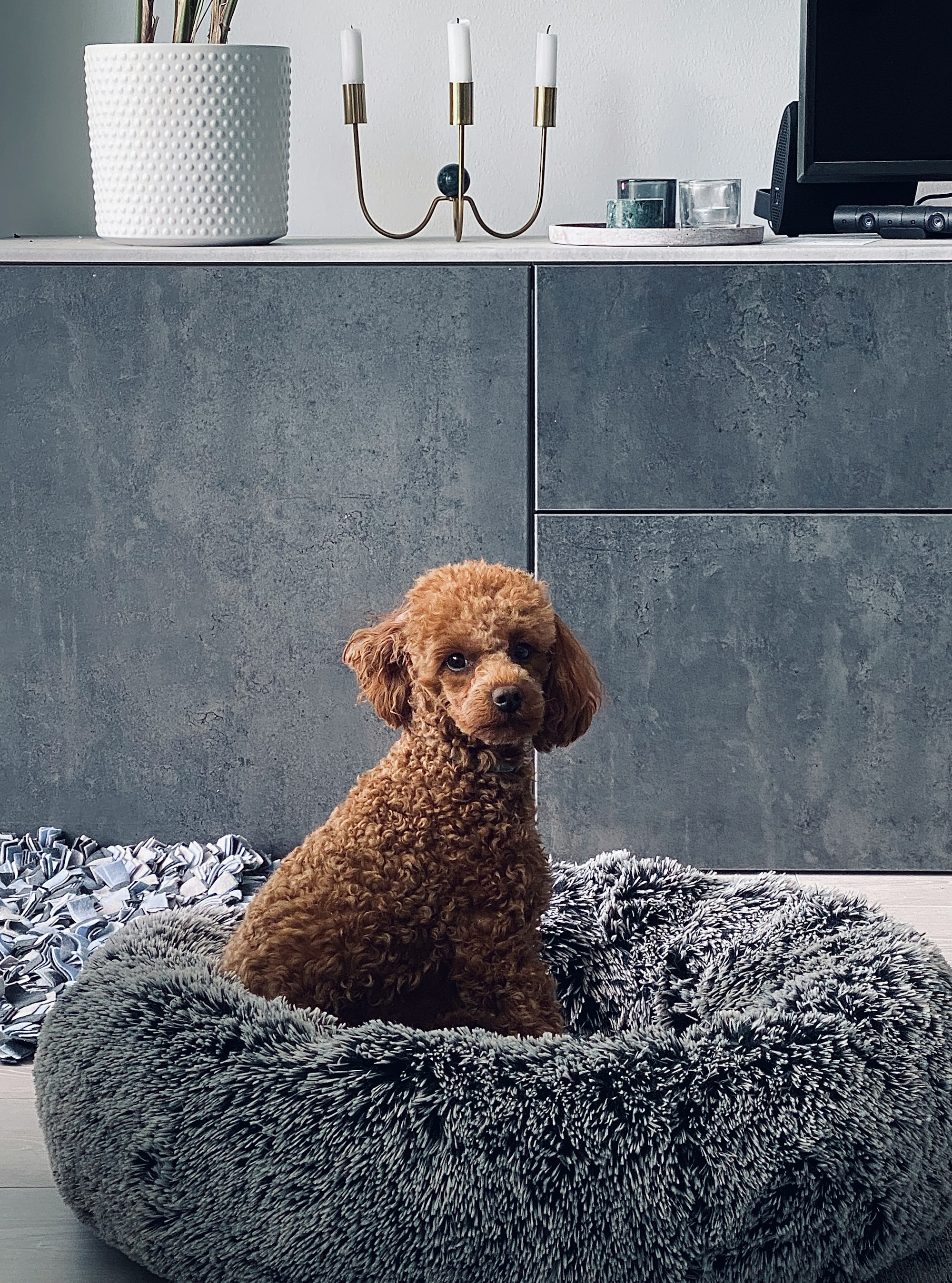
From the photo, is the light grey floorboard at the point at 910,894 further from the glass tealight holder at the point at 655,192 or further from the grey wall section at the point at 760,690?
the glass tealight holder at the point at 655,192

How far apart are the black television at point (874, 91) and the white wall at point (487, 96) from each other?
0.27 metres

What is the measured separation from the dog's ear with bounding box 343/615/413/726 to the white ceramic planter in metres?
0.68

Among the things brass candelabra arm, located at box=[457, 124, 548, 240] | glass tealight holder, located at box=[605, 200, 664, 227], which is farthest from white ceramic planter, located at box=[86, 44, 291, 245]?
glass tealight holder, located at box=[605, 200, 664, 227]

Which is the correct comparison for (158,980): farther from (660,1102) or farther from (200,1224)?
(660,1102)

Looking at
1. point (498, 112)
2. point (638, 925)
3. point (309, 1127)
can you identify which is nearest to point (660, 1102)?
point (309, 1127)

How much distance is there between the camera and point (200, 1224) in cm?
94

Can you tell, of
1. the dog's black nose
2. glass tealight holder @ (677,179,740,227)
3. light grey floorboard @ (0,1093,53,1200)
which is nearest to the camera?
the dog's black nose

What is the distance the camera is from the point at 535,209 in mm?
1912

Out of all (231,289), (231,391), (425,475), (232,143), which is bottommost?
(425,475)

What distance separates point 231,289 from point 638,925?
850 millimetres

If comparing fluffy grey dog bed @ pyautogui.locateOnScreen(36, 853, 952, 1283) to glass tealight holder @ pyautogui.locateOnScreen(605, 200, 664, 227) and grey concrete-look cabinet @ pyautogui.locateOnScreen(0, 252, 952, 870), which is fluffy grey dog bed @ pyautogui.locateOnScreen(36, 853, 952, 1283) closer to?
grey concrete-look cabinet @ pyautogui.locateOnScreen(0, 252, 952, 870)

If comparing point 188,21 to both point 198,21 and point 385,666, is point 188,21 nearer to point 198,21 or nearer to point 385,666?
point 198,21

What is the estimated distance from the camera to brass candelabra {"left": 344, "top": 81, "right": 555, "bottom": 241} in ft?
5.44

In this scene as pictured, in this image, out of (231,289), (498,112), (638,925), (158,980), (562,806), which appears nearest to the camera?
(158,980)
